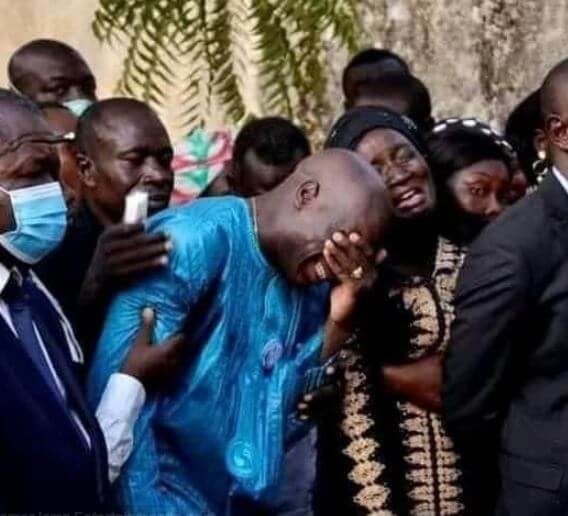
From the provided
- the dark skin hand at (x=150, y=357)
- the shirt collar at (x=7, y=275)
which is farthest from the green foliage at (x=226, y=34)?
the shirt collar at (x=7, y=275)

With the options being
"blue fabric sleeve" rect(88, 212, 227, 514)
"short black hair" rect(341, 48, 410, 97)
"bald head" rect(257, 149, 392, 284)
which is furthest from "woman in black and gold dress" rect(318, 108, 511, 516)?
"short black hair" rect(341, 48, 410, 97)

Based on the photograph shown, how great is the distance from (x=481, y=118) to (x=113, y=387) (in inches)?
169

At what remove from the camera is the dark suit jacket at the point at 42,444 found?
10.6 feet

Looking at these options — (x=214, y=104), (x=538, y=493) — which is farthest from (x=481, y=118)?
(x=538, y=493)

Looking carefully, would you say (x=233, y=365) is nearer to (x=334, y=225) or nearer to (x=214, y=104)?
(x=334, y=225)

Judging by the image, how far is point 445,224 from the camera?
4.52m

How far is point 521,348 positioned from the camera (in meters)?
4.05

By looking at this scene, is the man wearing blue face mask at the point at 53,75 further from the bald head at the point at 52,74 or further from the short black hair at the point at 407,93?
the short black hair at the point at 407,93

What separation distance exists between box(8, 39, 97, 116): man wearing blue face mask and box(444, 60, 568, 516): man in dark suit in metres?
1.84

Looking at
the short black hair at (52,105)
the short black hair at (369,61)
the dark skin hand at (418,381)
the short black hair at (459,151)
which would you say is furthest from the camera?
the short black hair at (369,61)

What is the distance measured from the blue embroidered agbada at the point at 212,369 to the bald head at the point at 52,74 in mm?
1840

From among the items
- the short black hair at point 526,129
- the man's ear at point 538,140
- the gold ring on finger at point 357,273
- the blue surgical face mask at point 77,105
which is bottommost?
the short black hair at point 526,129

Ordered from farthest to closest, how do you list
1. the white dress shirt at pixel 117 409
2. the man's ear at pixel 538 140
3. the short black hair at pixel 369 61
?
the short black hair at pixel 369 61 → the man's ear at pixel 538 140 → the white dress shirt at pixel 117 409

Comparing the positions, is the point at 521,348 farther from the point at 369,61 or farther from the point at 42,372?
the point at 369,61
